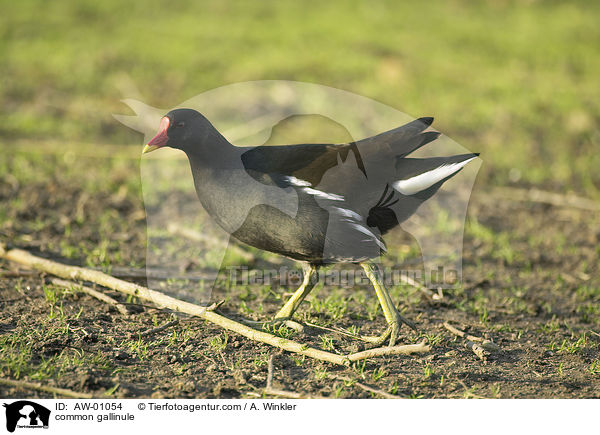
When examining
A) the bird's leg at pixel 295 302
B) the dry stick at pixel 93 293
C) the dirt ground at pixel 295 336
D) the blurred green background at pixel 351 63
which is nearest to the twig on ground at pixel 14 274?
the dirt ground at pixel 295 336

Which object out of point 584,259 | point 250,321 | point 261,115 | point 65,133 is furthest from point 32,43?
point 584,259

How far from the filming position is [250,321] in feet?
11.5

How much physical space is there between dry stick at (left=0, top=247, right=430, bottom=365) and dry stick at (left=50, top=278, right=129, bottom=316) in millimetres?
42

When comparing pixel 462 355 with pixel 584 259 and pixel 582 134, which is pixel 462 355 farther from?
pixel 582 134

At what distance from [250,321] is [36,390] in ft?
3.73

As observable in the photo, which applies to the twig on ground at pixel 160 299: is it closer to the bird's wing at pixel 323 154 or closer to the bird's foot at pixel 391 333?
the bird's foot at pixel 391 333

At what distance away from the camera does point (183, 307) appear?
344 cm

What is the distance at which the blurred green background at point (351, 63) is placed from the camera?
22.1 ft

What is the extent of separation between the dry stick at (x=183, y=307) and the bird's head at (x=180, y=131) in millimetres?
809

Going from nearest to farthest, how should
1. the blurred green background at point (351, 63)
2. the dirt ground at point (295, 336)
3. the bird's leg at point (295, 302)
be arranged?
the dirt ground at point (295, 336) → the bird's leg at point (295, 302) → the blurred green background at point (351, 63)
